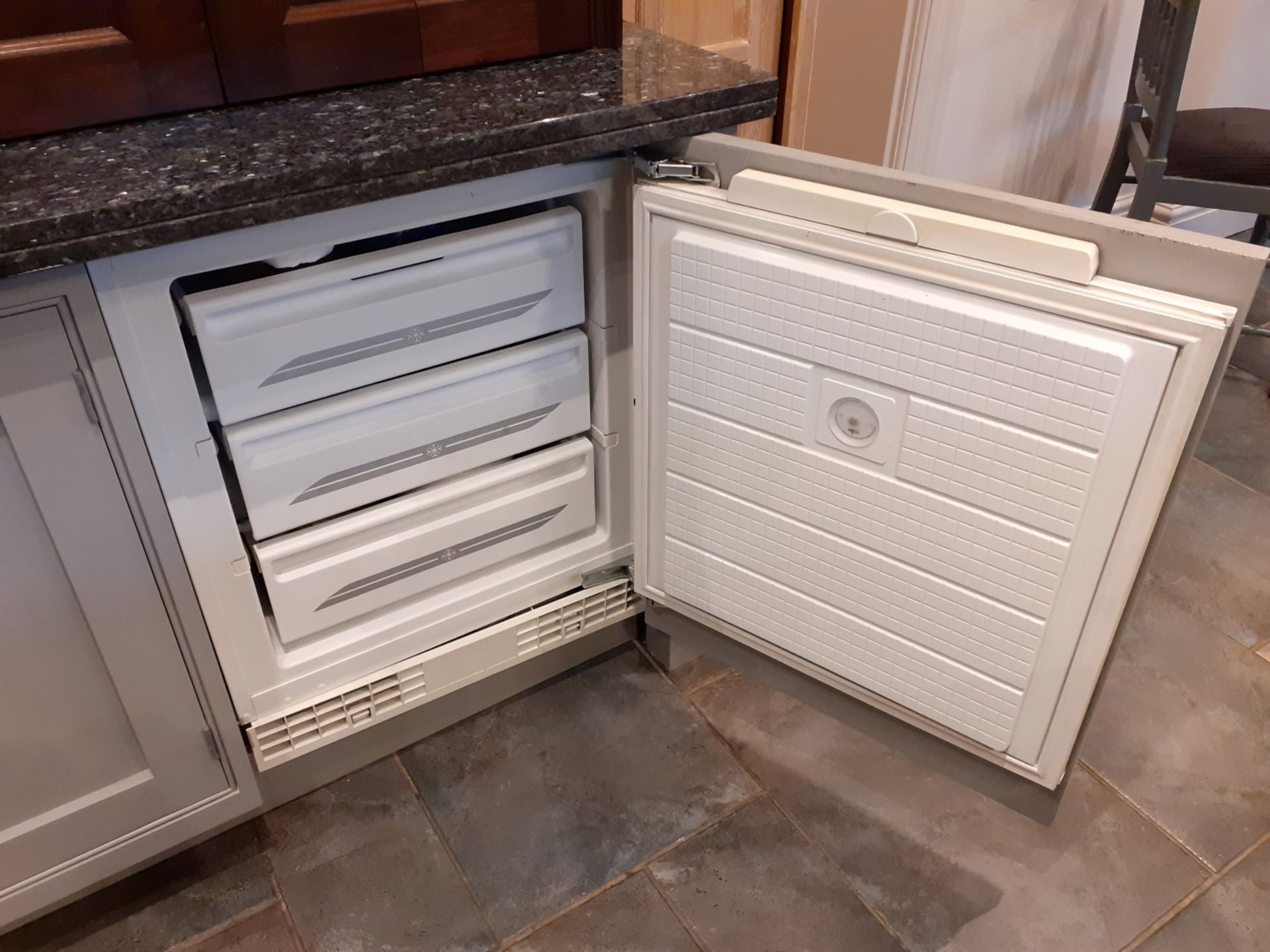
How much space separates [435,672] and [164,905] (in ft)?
1.53

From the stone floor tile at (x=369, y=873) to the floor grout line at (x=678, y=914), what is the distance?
0.23 m

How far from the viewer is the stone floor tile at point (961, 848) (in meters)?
1.27

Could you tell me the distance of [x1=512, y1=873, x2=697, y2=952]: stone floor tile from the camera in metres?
1.24

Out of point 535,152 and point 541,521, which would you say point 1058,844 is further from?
point 535,152

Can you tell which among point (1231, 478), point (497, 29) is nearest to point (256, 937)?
point (497, 29)

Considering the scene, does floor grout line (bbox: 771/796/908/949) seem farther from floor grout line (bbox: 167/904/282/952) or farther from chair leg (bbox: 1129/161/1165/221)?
chair leg (bbox: 1129/161/1165/221)

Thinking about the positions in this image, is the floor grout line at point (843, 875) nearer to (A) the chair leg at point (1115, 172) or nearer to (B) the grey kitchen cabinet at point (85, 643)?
(B) the grey kitchen cabinet at point (85, 643)

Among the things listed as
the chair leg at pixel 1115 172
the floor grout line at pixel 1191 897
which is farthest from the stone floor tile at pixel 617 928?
the chair leg at pixel 1115 172

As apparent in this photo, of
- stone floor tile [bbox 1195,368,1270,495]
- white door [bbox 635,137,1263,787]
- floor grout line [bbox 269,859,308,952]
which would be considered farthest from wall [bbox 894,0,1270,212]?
floor grout line [bbox 269,859,308,952]

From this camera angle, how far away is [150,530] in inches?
40.8

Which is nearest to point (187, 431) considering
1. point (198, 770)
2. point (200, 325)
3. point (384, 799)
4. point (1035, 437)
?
point (200, 325)

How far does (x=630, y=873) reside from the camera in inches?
52.2

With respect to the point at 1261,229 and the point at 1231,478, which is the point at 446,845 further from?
the point at 1261,229

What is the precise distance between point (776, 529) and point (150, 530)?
722 mm
